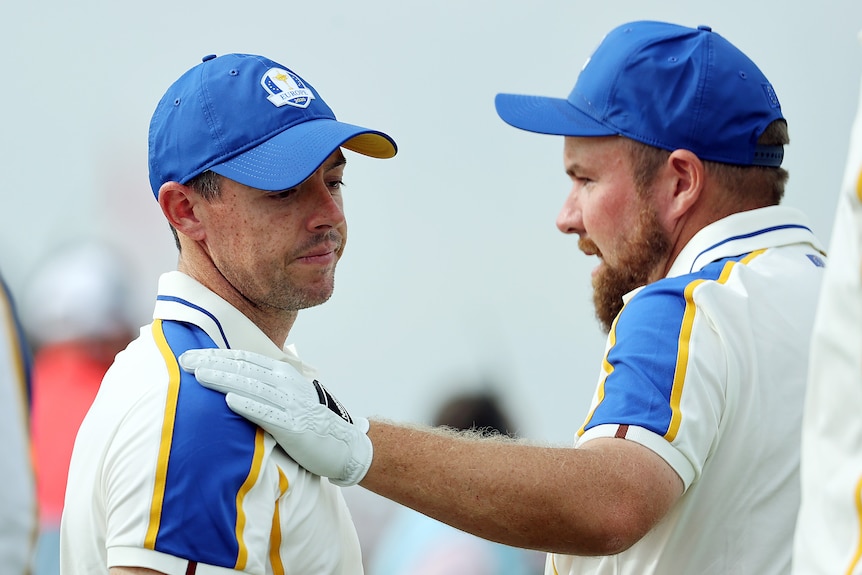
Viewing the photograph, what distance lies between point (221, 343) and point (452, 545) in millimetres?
1653

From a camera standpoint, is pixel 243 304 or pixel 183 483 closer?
pixel 183 483

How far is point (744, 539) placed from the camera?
5.55 feet

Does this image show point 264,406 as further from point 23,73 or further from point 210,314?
point 23,73

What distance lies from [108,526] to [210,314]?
357 mm

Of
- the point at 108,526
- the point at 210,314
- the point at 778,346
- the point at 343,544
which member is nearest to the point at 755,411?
the point at 778,346

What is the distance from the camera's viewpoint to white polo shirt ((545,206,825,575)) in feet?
5.44

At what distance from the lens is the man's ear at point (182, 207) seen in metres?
1.73

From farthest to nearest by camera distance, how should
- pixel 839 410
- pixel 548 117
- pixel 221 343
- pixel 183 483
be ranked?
pixel 548 117
pixel 221 343
pixel 183 483
pixel 839 410

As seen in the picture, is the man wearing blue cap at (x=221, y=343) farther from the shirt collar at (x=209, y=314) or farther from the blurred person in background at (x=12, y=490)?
the blurred person in background at (x=12, y=490)

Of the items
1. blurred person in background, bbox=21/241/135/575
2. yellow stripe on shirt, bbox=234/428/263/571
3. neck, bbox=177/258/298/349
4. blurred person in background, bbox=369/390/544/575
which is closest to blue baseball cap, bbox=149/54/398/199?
neck, bbox=177/258/298/349

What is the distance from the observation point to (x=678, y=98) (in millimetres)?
1978

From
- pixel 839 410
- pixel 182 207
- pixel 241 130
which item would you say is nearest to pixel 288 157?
pixel 241 130

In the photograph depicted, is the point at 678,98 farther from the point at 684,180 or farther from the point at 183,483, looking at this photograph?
the point at 183,483

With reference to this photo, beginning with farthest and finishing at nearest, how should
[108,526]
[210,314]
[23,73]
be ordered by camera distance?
1. [23,73]
2. [210,314]
3. [108,526]
